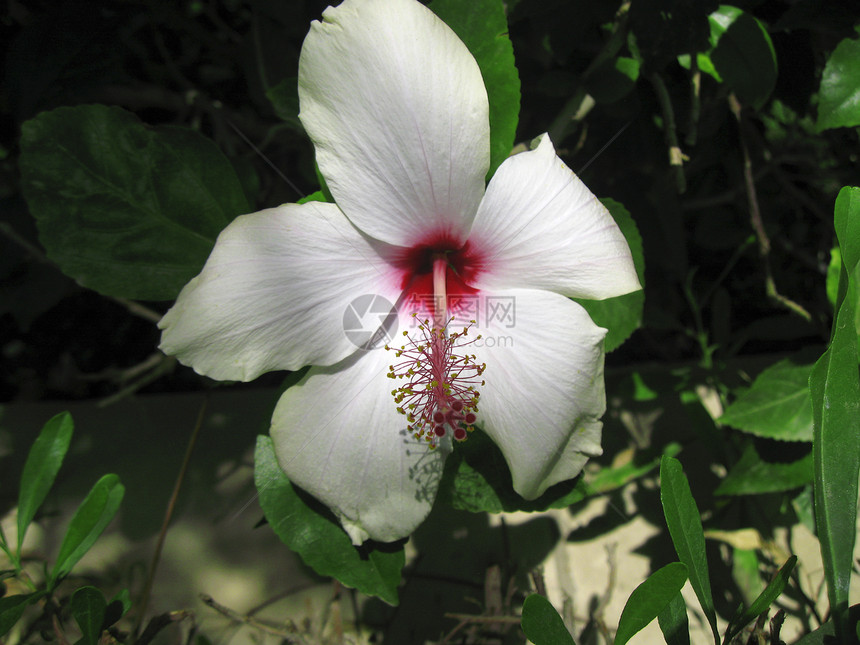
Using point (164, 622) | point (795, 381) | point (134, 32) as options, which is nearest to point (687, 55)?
point (795, 381)

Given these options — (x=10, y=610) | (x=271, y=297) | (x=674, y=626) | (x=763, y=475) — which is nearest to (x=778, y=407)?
(x=763, y=475)

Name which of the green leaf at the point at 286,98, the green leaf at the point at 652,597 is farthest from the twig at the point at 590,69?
the green leaf at the point at 652,597

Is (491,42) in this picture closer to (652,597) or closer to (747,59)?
(747,59)

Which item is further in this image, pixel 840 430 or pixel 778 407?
pixel 778 407

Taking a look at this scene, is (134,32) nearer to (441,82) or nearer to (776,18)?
(441,82)

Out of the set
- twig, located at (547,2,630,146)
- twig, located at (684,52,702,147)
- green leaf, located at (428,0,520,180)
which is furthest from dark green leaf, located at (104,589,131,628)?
twig, located at (684,52,702,147)

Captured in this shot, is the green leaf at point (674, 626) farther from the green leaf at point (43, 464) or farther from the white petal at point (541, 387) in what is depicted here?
the green leaf at point (43, 464)
